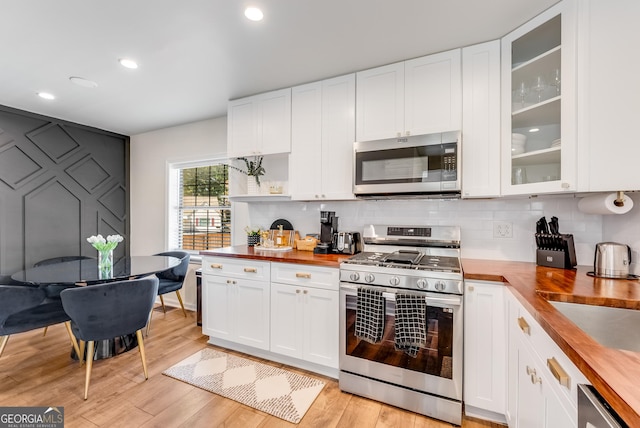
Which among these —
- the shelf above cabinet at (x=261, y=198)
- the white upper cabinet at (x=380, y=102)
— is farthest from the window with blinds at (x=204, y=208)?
the white upper cabinet at (x=380, y=102)

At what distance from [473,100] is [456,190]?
675 millimetres

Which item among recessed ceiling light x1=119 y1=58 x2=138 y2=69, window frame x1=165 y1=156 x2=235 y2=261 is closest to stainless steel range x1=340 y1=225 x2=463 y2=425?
recessed ceiling light x1=119 y1=58 x2=138 y2=69

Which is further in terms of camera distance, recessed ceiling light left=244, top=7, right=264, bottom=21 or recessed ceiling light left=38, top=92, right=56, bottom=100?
recessed ceiling light left=38, top=92, right=56, bottom=100

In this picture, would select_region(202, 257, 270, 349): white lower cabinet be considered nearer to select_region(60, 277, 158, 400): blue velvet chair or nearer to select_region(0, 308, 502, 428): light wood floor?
select_region(0, 308, 502, 428): light wood floor

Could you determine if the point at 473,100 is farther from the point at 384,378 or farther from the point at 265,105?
the point at 384,378

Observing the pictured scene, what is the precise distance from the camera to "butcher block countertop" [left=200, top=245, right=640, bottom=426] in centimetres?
65

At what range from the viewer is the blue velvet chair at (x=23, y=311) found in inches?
81.6

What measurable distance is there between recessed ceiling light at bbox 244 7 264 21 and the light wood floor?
255 cm

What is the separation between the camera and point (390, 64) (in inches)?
91.4

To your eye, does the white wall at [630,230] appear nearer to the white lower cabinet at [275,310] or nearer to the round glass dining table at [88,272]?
the white lower cabinet at [275,310]

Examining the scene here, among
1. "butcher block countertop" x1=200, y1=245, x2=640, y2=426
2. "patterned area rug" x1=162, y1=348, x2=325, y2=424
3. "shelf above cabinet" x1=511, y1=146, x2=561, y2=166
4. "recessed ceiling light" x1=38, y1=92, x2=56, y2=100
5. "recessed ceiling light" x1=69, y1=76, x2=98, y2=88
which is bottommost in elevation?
"patterned area rug" x1=162, y1=348, x2=325, y2=424

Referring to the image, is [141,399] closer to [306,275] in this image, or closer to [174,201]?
[306,275]

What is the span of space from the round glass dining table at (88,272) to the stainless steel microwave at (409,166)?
2.02 m

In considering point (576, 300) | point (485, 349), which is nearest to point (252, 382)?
point (485, 349)
